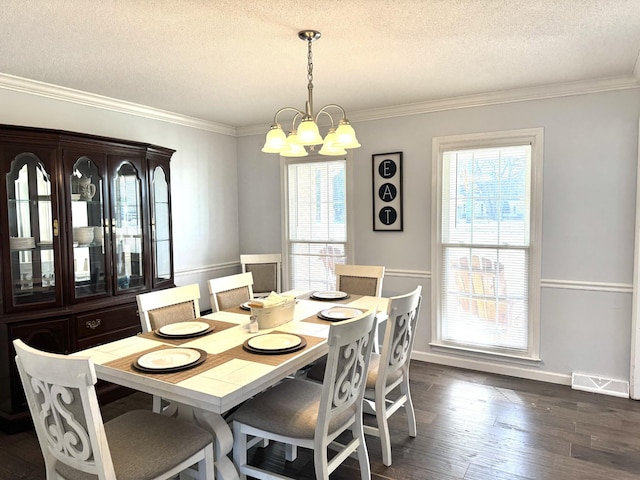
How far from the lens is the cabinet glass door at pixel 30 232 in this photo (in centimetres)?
293

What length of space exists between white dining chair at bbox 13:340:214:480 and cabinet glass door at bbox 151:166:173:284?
2064 mm

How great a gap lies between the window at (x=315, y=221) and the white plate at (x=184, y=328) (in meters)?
2.31

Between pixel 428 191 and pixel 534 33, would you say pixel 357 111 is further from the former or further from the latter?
pixel 534 33

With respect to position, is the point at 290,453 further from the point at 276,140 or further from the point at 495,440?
the point at 276,140

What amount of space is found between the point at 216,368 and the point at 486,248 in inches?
112

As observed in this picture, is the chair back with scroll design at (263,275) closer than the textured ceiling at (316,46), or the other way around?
the textured ceiling at (316,46)

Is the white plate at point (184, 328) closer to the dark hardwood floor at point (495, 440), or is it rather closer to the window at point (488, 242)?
the dark hardwood floor at point (495, 440)

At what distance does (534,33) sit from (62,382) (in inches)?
113

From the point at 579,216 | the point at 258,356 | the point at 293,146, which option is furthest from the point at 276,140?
the point at 579,216

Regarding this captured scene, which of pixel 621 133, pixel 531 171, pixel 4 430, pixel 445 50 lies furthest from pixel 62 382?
pixel 621 133

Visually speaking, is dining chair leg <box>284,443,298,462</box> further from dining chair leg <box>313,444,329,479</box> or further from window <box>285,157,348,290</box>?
window <box>285,157,348,290</box>

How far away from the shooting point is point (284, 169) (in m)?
4.87

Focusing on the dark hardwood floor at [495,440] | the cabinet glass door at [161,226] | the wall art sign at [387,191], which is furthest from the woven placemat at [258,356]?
the wall art sign at [387,191]

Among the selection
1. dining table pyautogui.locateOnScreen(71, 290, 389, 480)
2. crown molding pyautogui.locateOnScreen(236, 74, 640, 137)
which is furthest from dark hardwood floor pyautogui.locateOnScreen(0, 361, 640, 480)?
crown molding pyautogui.locateOnScreen(236, 74, 640, 137)
